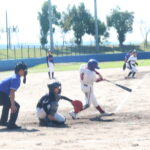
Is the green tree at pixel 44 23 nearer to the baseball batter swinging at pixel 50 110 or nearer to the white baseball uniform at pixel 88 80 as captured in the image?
the white baseball uniform at pixel 88 80

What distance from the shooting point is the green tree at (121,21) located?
249 ft

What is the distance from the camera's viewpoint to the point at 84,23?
247ft

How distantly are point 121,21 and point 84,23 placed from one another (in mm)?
5910

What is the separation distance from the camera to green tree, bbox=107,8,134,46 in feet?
249

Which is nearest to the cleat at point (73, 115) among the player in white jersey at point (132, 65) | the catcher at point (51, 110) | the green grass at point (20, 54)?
the catcher at point (51, 110)

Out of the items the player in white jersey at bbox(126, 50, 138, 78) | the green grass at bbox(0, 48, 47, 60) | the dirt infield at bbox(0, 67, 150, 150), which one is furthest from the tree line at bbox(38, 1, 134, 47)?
the dirt infield at bbox(0, 67, 150, 150)

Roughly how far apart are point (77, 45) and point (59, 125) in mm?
62257

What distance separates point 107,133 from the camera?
31.4 ft

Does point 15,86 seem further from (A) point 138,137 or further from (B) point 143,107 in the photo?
(B) point 143,107

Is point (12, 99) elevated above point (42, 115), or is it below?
above

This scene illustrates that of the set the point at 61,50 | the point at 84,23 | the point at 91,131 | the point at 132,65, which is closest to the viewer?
the point at 91,131

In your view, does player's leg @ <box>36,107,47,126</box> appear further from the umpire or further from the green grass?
the green grass

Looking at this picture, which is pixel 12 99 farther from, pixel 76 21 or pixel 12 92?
pixel 76 21

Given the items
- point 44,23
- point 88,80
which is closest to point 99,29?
point 44,23
